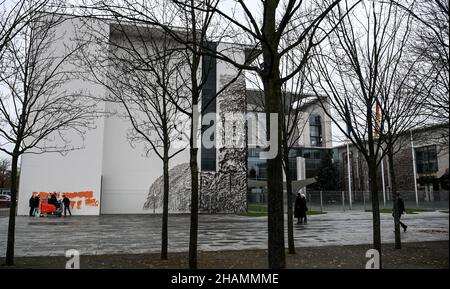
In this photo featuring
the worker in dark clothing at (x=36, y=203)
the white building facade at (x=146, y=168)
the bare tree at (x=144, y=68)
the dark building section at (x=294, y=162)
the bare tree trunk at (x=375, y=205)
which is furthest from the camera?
the dark building section at (x=294, y=162)

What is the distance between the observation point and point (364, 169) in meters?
74.0

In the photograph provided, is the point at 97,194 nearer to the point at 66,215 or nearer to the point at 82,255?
the point at 66,215

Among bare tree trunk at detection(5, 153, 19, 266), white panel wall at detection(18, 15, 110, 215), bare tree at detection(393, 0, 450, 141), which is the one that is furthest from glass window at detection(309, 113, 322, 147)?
bare tree trunk at detection(5, 153, 19, 266)

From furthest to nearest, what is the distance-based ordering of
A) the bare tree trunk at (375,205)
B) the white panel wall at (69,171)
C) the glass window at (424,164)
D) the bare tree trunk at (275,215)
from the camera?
the glass window at (424,164) → the white panel wall at (69,171) → the bare tree trunk at (375,205) → the bare tree trunk at (275,215)

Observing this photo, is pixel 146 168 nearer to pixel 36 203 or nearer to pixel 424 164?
pixel 36 203

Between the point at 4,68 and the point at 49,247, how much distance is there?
249 inches

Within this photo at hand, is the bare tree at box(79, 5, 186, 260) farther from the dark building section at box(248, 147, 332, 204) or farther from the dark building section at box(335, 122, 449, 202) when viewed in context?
the dark building section at box(248, 147, 332, 204)

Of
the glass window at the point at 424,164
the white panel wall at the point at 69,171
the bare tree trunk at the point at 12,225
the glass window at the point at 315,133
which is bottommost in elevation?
the bare tree trunk at the point at 12,225

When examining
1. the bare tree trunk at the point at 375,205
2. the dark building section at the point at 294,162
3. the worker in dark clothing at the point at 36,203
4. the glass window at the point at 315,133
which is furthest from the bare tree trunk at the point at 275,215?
the glass window at the point at 315,133

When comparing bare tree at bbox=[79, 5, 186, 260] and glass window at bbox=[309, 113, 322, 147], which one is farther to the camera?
glass window at bbox=[309, 113, 322, 147]

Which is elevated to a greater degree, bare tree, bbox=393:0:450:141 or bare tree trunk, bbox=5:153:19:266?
bare tree, bbox=393:0:450:141

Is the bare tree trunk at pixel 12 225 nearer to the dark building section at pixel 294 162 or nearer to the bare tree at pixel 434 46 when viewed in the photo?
the bare tree at pixel 434 46

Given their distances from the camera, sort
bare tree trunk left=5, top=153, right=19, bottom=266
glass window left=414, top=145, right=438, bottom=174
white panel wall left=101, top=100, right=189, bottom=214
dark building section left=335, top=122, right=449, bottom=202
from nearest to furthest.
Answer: bare tree trunk left=5, top=153, right=19, bottom=266 → white panel wall left=101, top=100, right=189, bottom=214 → dark building section left=335, top=122, right=449, bottom=202 → glass window left=414, top=145, right=438, bottom=174
